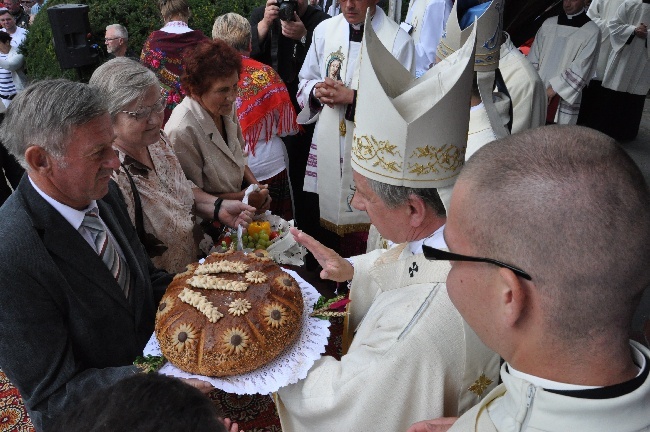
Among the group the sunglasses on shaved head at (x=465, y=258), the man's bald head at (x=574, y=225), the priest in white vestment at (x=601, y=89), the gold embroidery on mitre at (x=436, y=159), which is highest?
the man's bald head at (x=574, y=225)

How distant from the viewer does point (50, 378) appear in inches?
72.1

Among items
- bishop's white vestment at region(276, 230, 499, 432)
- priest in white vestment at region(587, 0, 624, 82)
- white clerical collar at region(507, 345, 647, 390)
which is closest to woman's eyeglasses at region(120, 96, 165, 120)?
bishop's white vestment at region(276, 230, 499, 432)

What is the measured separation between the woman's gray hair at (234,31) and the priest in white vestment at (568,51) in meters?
3.54

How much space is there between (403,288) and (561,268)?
2.90ft

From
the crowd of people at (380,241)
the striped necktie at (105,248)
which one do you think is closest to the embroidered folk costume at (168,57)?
the crowd of people at (380,241)

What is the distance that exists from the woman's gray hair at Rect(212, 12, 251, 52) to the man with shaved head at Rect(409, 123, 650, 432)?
151 inches

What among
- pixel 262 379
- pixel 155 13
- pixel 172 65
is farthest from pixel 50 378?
pixel 155 13

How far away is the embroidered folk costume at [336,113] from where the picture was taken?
4102 millimetres

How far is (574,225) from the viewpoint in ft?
3.26

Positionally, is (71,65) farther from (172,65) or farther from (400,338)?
(400,338)

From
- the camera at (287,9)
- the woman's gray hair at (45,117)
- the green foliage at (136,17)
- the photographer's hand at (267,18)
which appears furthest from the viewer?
the green foliage at (136,17)

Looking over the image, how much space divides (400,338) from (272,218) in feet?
6.42

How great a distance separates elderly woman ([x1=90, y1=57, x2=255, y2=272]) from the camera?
259cm

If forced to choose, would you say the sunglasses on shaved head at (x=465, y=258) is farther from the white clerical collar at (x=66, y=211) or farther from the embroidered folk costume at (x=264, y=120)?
the embroidered folk costume at (x=264, y=120)
